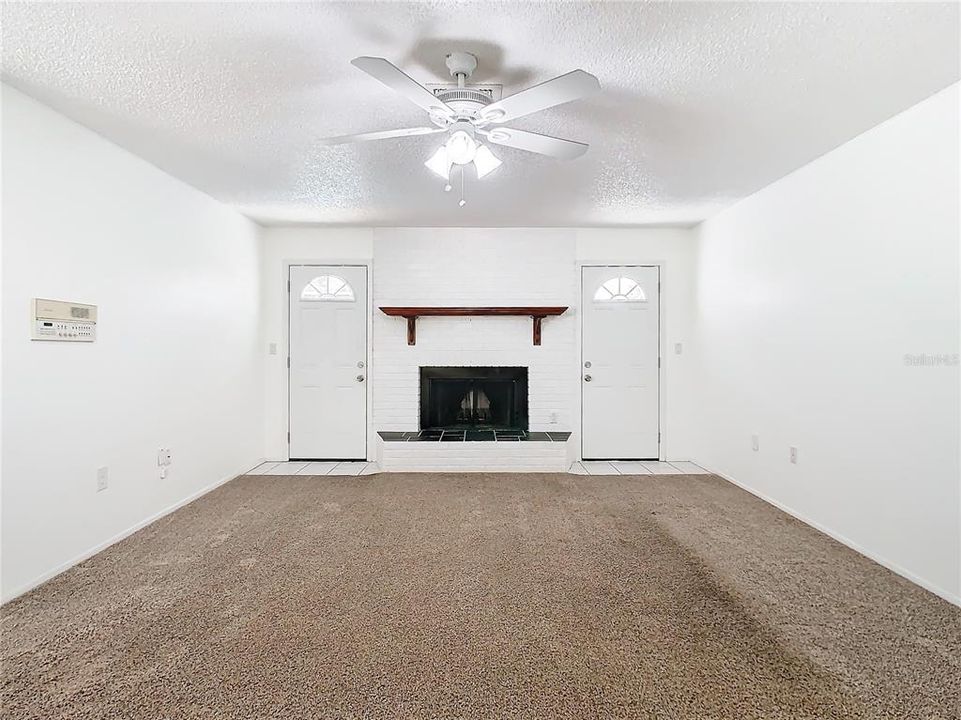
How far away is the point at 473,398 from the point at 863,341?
11.0 feet

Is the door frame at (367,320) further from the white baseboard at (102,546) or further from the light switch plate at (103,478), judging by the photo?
the light switch plate at (103,478)

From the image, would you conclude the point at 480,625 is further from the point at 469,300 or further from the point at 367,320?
the point at 367,320

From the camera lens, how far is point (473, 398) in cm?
526

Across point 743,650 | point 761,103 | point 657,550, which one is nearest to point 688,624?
point 743,650

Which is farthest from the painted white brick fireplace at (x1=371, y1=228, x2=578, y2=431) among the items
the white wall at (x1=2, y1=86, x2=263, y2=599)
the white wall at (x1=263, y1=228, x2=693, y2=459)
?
the white wall at (x1=2, y1=86, x2=263, y2=599)

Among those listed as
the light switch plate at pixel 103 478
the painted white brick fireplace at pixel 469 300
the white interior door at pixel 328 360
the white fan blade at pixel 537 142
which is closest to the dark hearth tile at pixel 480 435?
the painted white brick fireplace at pixel 469 300

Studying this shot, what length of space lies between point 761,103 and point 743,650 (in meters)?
2.40

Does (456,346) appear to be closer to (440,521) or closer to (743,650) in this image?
(440,521)

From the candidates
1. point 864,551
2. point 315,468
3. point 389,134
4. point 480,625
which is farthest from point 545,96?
point 315,468

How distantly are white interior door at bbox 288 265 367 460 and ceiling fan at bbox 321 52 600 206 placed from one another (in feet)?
9.16

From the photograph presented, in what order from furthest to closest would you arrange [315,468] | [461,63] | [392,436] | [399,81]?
[392,436] → [315,468] → [461,63] → [399,81]

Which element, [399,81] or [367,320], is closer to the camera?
[399,81]

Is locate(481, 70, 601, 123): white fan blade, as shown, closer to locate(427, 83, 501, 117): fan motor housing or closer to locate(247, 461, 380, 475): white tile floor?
locate(427, 83, 501, 117): fan motor housing

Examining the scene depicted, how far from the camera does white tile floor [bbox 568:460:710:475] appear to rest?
4652 millimetres
